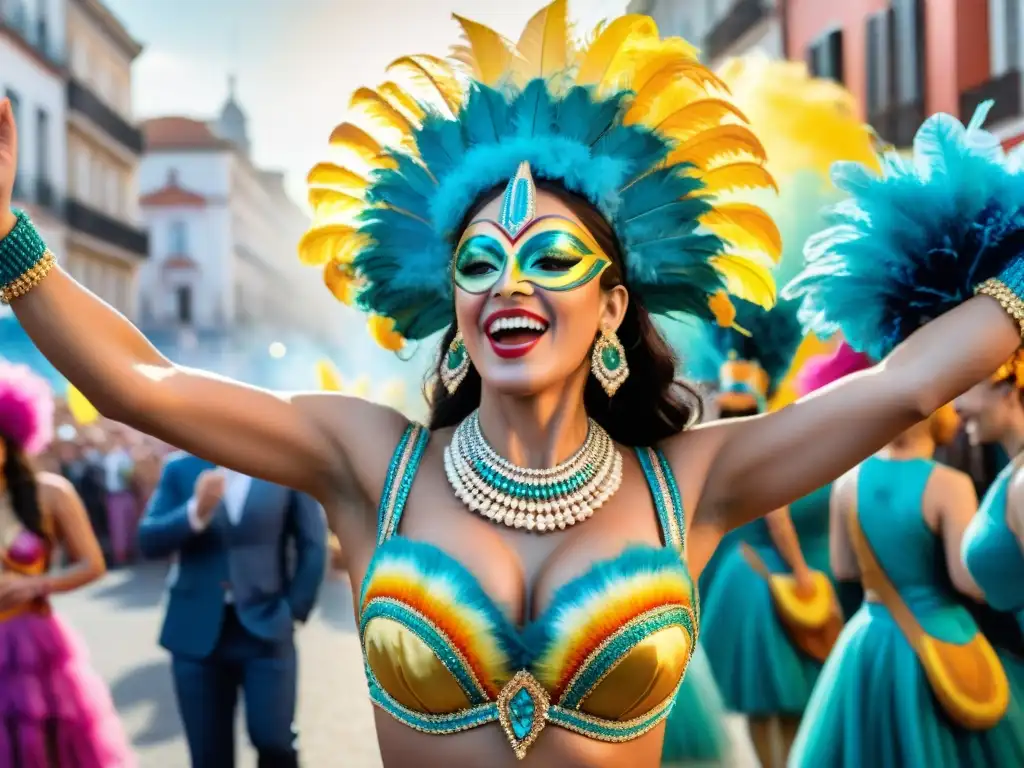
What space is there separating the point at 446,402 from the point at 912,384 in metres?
0.96

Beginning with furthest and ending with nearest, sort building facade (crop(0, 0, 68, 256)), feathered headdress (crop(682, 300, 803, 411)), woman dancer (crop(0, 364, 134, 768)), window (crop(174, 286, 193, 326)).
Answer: window (crop(174, 286, 193, 326)) < building facade (crop(0, 0, 68, 256)) < feathered headdress (crop(682, 300, 803, 411)) < woman dancer (crop(0, 364, 134, 768))

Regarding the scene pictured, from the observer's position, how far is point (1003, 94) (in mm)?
9961

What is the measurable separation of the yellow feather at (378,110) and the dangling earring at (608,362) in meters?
0.58

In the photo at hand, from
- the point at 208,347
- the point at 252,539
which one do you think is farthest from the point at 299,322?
the point at 252,539

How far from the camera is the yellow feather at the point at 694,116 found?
2.46 m

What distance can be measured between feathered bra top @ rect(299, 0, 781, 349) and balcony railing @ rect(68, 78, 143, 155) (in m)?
25.7

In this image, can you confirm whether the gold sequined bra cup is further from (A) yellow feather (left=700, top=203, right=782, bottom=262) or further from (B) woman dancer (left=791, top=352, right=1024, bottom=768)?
(B) woman dancer (left=791, top=352, right=1024, bottom=768)

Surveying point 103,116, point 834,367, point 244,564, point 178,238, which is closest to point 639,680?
point 834,367

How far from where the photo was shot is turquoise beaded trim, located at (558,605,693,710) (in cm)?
222

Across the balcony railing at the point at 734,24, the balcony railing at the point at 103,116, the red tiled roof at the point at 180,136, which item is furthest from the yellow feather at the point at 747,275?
the red tiled roof at the point at 180,136

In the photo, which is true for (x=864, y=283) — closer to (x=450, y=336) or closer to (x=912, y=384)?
(x=912, y=384)

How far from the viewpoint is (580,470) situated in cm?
243

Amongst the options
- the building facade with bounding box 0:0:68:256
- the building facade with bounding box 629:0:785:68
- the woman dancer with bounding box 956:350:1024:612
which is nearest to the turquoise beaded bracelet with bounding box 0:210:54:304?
the woman dancer with bounding box 956:350:1024:612

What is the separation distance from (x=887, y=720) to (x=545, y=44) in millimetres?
2361
